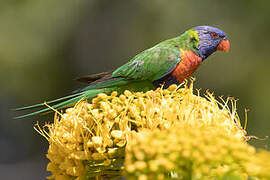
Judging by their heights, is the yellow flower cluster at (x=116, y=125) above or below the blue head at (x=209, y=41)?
below

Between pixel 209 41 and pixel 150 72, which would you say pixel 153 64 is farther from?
pixel 209 41

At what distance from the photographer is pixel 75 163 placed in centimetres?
213

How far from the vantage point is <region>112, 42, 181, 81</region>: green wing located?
3465 mm

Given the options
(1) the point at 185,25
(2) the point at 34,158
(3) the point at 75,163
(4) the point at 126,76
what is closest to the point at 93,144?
(3) the point at 75,163

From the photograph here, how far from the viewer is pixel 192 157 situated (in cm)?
137

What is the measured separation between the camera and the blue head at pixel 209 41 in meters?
3.96

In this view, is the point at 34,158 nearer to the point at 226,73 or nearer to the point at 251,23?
the point at 226,73

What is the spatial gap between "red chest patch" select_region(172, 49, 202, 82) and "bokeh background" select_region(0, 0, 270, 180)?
356cm

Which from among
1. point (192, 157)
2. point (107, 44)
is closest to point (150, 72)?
point (192, 157)

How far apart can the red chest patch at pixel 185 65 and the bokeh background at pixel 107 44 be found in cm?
356

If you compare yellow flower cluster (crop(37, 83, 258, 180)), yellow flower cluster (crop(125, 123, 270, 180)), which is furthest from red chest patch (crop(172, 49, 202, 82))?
yellow flower cluster (crop(125, 123, 270, 180))

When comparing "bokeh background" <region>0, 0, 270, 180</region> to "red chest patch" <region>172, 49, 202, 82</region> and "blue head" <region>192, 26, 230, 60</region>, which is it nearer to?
"blue head" <region>192, 26, 230, 60</region>

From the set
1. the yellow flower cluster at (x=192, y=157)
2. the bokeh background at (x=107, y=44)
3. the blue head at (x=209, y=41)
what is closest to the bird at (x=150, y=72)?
the blue head at (x=209, y=41)

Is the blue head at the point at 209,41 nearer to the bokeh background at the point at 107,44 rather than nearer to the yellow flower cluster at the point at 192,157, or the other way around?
the yellow flower cluster at the point at 192,157
